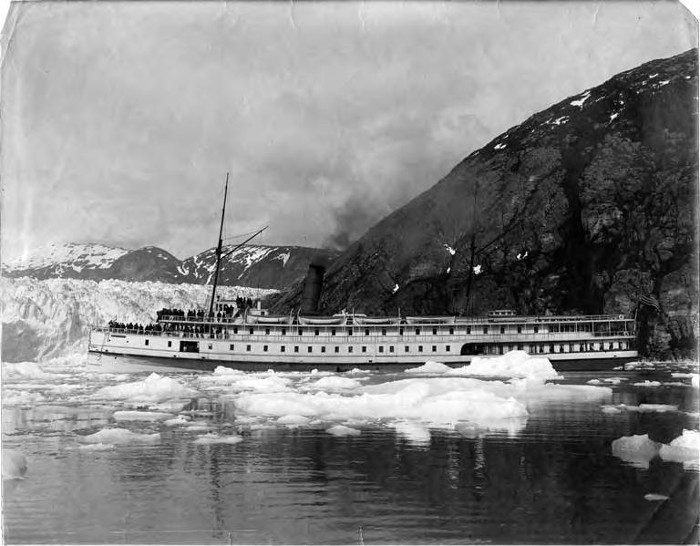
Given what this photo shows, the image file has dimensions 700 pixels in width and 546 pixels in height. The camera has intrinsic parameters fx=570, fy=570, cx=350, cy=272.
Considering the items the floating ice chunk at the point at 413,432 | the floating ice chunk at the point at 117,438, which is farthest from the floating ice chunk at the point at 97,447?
the floating ice chunk at the point at 413,432

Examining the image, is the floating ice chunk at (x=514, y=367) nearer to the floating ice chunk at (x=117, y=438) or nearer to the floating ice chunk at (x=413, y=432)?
the floating ice chunk at (x=413, y=432)

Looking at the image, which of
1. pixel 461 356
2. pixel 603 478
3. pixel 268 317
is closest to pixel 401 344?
pixel 461 356

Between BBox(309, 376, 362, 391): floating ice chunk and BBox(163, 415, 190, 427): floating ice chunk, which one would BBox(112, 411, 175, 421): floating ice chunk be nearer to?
BBox(163, 415, 190, 427): floating ice chunk

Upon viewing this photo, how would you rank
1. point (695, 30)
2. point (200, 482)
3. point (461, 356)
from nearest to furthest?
point (695, 30), point (200, 482), point (461, 356)

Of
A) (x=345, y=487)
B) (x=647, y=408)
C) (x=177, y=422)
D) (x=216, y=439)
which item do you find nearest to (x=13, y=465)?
(x=216, y=439)

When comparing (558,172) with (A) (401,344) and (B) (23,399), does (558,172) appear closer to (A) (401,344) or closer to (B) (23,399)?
(A) (401,344)
